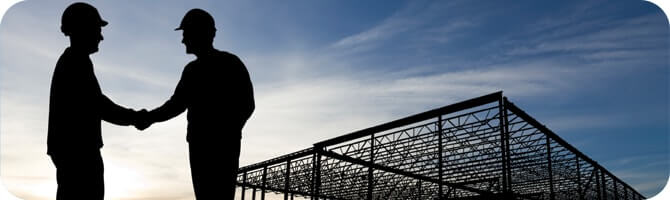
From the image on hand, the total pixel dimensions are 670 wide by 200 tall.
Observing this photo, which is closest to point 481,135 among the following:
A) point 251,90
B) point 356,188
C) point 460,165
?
point 460,165

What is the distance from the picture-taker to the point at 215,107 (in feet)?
7.43

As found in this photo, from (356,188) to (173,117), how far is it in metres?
30.2

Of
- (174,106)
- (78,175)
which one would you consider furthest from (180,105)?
(78,175)

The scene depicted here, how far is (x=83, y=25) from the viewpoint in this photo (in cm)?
240

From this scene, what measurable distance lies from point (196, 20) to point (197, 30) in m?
0.05

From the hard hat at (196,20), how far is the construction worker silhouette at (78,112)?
1.44 ft

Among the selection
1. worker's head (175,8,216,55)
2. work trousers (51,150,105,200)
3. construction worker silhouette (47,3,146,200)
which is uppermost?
worker's head (175,8,216,55)

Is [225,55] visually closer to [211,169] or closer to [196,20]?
[196,20]

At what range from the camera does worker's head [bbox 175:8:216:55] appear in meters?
2.33

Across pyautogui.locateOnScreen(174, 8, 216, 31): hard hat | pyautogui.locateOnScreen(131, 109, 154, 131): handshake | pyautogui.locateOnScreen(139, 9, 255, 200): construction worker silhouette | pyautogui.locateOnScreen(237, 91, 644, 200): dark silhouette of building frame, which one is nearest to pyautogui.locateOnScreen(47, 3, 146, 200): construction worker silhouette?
pyautogui.locateOnScreen(131, 109, 154, 131): handshake

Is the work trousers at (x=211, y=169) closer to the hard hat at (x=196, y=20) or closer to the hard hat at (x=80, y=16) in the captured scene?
the hard hat at (x=196, y=20)

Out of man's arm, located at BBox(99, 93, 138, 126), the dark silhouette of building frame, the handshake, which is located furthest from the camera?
the dark silhouette of building frame

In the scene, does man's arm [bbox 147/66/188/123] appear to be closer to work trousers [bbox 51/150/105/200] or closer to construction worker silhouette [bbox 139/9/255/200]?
construction worker silhouette [bbox 139/9/255/200]

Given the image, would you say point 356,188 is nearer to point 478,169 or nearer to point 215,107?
point 478,169
